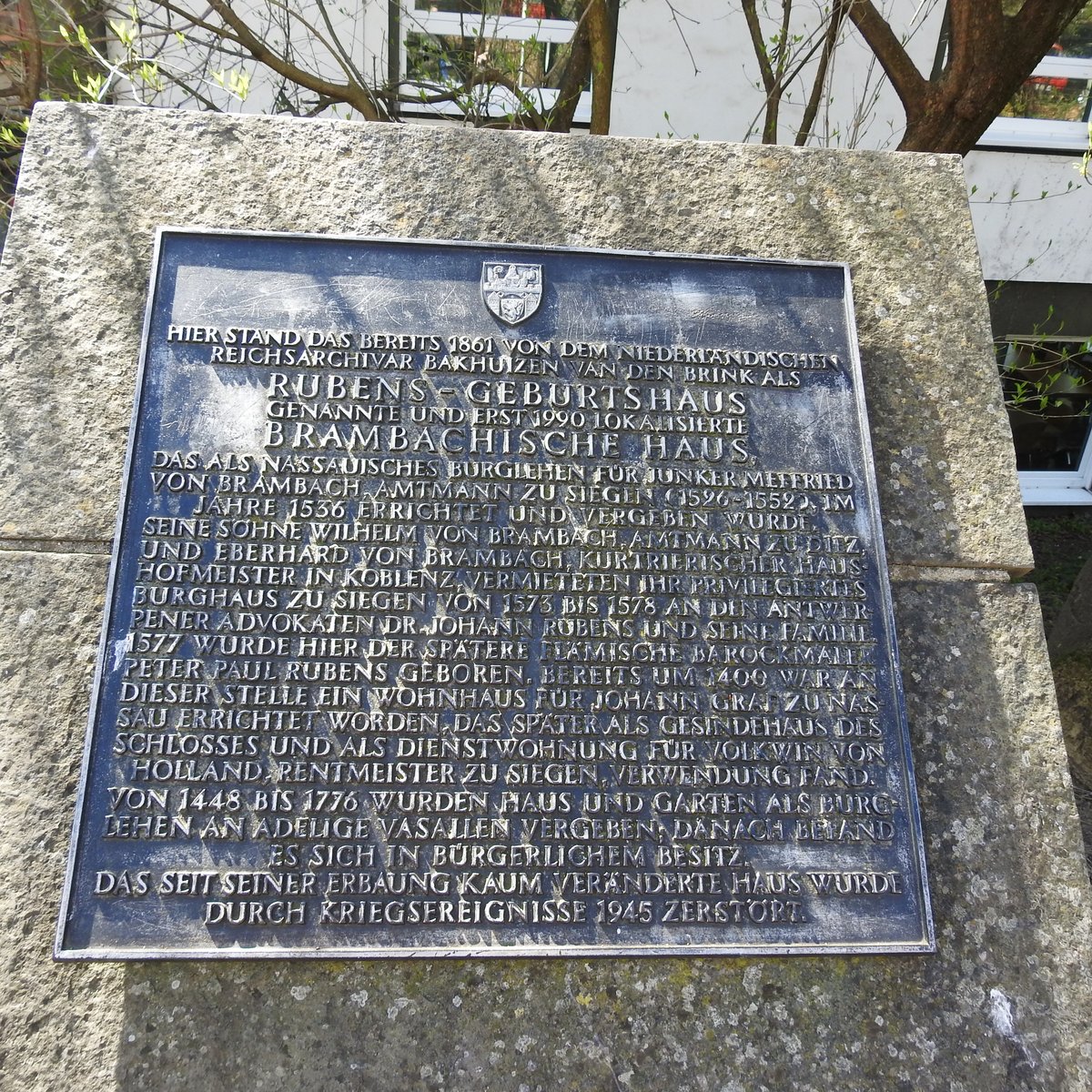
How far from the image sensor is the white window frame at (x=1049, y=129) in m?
6.27

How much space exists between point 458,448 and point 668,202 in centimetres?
109

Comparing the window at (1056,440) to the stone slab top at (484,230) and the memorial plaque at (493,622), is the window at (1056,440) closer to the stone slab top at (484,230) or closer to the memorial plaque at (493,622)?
the stone slab top at (484,230)

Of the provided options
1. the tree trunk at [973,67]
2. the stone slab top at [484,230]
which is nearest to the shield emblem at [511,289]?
the stone slab top at [484,230]

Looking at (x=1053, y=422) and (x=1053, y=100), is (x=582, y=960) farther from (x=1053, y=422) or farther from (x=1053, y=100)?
(x=1053, y=100)

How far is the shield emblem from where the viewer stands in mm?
2539

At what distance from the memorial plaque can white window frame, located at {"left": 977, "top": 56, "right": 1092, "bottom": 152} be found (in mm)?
4924

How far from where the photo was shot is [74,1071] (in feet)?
6.52

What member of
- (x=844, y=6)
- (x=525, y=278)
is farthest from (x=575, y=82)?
(x=525, y=278)

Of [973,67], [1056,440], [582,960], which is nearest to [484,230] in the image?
[582,960]

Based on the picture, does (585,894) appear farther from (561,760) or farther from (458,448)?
(458,448)

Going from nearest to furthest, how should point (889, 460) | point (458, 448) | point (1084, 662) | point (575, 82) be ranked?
point (458, 448), point (889, 460), point (1084, 662), point (575, 82)

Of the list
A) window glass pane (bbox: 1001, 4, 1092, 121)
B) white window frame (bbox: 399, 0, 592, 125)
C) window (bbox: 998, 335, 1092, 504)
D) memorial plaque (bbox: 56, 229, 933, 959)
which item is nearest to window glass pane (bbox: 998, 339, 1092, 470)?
window (bbox: 998, 335, 1092, 504)

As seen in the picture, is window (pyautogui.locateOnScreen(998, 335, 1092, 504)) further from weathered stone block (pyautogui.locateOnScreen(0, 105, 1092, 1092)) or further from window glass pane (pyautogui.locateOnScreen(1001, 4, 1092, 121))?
weathered stone block (pyautogui.locateOnScreen(0, 105, 1092, 1092))

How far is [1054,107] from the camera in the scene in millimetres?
6410
